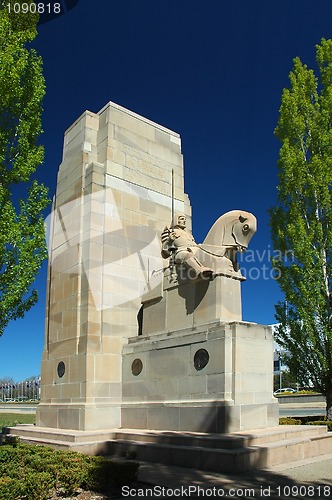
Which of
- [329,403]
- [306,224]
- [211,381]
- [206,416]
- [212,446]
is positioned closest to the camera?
[212,446]

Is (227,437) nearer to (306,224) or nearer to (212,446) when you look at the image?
(212,446)

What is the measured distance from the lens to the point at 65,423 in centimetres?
1452

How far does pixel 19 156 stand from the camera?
1357 centimetres

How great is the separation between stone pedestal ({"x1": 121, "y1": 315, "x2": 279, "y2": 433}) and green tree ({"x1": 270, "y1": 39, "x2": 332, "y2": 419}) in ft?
18.9

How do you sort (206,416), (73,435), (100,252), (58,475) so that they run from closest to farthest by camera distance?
(58,475) < (206,416) < (73,435) < (100,252)

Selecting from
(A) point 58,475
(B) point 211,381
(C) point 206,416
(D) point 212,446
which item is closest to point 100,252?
(B) point 211,381

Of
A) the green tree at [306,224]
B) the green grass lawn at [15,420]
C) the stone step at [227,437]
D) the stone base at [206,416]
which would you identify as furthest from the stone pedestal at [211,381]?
the green grass lawn at [15,420]

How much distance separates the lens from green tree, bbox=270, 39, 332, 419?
1734 centimetres

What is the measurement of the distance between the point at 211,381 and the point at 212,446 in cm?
191

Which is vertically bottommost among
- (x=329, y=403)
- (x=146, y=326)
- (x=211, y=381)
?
(x=329, y=403)

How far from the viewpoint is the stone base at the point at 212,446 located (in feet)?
30.3

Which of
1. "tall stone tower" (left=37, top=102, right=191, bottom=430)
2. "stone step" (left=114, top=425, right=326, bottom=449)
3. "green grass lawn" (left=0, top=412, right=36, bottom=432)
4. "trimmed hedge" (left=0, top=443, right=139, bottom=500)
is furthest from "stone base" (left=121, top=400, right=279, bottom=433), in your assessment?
"green grass lawn" (left=0, top=412, right=36, bottom=432)

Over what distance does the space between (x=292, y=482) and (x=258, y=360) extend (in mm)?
3878

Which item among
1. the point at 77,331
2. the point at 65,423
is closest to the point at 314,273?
the point at 77,331
